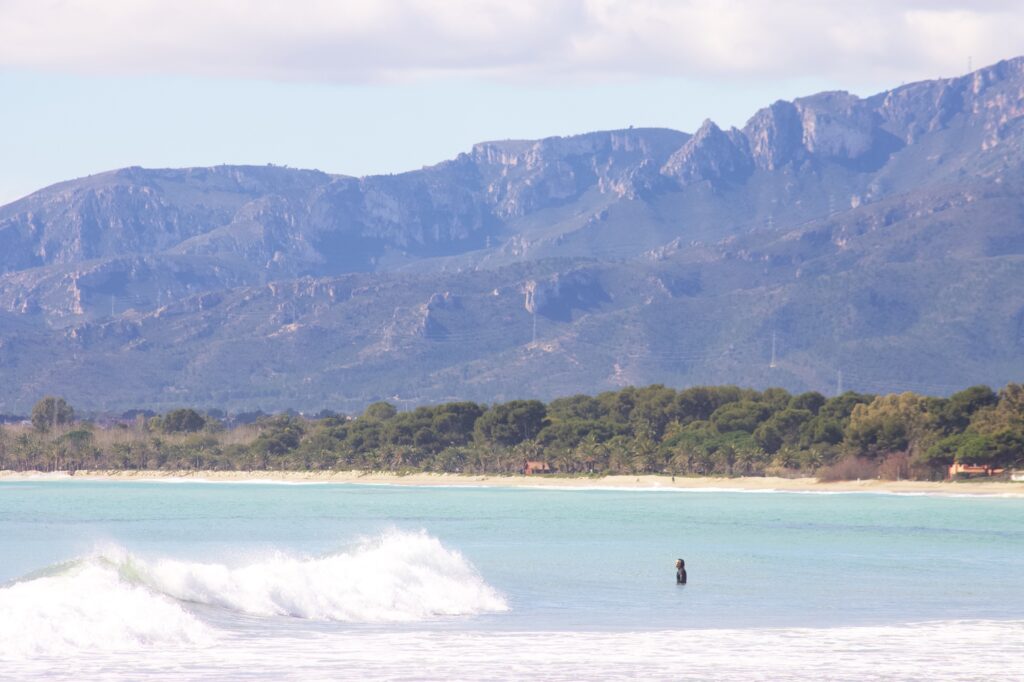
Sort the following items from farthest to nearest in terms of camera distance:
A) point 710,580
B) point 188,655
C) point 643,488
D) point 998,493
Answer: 1. point 643,488
2. point 998,493
3. point 710,580
4. point 188,655

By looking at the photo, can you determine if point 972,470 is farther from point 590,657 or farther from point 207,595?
point 590,657

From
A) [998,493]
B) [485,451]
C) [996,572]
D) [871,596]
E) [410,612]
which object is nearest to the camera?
[410,612]

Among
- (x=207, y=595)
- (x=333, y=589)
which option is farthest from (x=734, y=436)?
(x=207, y=595)

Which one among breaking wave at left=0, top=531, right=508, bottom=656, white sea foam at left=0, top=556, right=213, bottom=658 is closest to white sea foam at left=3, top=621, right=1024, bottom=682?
white sea foam at left=0, top=556, right=213, bottom=658

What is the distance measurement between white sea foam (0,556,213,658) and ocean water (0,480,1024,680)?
0.21 feet

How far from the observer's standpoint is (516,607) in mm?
46469

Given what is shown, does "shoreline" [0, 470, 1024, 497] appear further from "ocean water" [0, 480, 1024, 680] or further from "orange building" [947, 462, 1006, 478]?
"ocean water" [0, 480, 1024, 680]

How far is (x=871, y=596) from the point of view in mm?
50750

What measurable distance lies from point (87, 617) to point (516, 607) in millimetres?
13102

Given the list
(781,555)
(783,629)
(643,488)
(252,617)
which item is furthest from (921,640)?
(643,488)

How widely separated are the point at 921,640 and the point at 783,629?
12.2 feet

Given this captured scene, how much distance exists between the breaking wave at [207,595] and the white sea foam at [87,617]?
0.02 meters

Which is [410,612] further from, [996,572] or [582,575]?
[996,572]

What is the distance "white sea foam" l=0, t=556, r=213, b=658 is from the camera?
3538 cm
